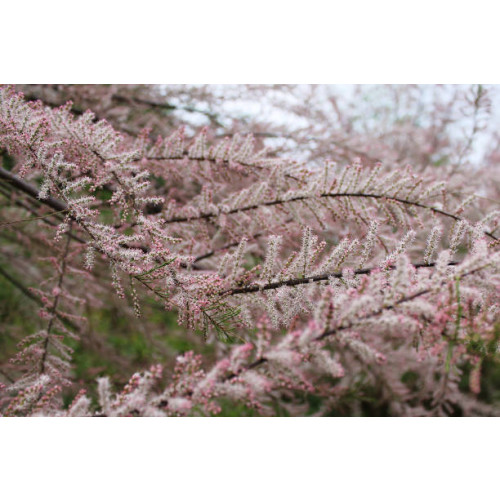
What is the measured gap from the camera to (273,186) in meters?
1.37

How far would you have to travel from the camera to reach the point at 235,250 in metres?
1.21

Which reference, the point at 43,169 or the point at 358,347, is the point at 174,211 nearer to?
the point at 43,169

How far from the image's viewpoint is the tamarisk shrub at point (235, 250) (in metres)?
0.71

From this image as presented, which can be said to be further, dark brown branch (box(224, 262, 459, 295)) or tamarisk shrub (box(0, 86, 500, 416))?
dark brown branch (box(224, 262, 459, 295))

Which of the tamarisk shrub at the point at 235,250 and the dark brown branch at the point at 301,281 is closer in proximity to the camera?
the tamarisk shrub at the point at 235,250

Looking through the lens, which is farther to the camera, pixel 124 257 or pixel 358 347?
pixel 124 257

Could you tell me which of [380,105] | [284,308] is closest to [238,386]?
[284,308]

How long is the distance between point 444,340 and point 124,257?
701 millimetres

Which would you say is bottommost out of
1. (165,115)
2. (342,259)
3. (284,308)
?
(284,308)

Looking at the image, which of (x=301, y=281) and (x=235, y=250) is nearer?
(x=301, y=281)

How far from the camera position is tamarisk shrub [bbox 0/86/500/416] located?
71 centimetres
